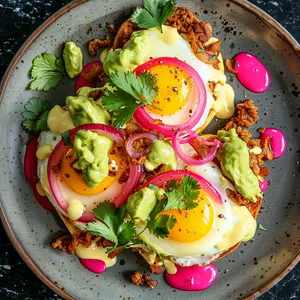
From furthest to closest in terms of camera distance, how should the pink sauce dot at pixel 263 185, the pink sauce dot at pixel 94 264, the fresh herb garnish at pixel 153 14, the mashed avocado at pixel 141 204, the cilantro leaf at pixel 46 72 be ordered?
the pink sauce dot at pixel 263 185 < the pink sauce dot at pixel 94 264 < the cilantro leaf at pixel 46 72 < the fresh herb garnish at pixel 153 14 < the mashed avocado at pixel 141 204

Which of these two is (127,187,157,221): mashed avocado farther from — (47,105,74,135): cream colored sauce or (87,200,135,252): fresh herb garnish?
(47,105,74,135): cream colored sauce

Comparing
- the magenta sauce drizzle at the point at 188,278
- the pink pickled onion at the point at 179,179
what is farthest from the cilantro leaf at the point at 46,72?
the magenta sauce drizzle at the point at 188,278

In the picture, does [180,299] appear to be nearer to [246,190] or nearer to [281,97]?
[246,190]

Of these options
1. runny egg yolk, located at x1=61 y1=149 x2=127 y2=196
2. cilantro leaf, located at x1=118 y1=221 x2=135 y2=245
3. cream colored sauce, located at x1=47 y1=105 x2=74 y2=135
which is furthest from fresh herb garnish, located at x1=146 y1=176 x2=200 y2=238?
cream colored sauce, located at x1=47 y1=105 x2=74 y2=135

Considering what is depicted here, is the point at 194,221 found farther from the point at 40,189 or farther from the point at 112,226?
the point at 40,189

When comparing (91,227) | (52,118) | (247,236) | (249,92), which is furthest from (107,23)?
(247,236)

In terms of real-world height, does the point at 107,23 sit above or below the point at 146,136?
above

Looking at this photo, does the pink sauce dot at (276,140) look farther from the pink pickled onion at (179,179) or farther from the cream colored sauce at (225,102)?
the pink pickled onion at (179,179)
